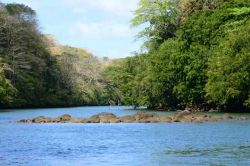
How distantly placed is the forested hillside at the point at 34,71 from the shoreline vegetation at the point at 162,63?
188mm

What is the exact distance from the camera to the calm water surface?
91.7 ft

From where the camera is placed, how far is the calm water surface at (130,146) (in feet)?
91.7

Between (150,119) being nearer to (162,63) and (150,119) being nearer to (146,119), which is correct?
(146,119)

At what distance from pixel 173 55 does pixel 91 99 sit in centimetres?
6453

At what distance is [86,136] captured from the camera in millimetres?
42656

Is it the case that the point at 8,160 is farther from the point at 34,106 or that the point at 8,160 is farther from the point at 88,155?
the point at 34,106

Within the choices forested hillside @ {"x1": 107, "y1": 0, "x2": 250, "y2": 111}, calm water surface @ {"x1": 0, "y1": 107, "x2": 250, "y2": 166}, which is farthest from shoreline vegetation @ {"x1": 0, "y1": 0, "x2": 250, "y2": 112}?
calm water surface @ {"x1": 0, "y1": 107, "x2": 250, "y2": 166}

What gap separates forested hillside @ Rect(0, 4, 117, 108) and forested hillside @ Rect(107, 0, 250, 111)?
23.1 metres

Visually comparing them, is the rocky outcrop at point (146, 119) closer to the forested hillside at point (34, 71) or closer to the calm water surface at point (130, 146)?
the calm water surface at point (130, 146)

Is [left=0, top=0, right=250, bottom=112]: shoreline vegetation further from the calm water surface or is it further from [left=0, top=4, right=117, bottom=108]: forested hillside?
the calm water surface

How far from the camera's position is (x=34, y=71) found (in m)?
114

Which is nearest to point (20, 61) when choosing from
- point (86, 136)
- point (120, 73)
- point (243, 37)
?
point (120, 73)

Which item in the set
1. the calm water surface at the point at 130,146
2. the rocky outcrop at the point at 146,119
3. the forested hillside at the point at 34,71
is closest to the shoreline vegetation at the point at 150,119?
the rocky outcrop at the point at 146,119

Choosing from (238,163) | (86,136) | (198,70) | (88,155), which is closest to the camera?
(238,163)
